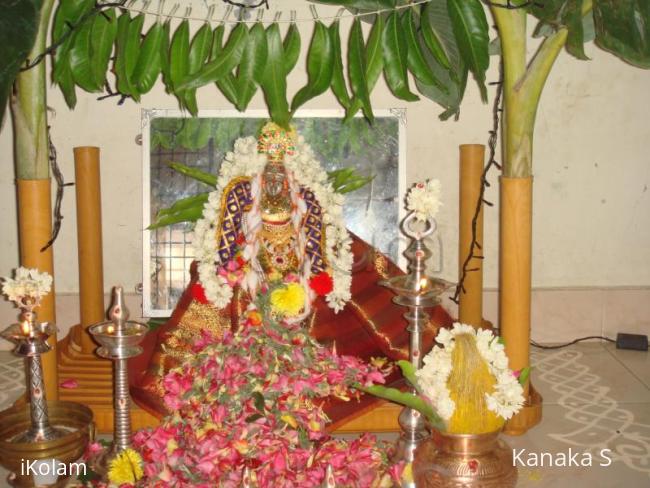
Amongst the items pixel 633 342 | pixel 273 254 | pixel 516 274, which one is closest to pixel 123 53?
pixel 273 254

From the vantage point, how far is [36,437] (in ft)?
6.02

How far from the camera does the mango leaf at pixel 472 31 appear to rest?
1866mm

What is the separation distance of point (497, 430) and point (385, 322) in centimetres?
93

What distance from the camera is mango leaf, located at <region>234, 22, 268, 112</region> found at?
205cm

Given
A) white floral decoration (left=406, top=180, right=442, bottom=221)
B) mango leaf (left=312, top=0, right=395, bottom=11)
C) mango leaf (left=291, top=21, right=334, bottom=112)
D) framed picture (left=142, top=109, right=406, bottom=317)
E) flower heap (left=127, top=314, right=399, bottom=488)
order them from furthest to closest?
1. framed picture (left=142, top=109, right=406, bottom=317)
2. mango leaf (left=291, top=21, right=334, bottom=112)
3. mango leaf (left=312, top=0, right=395, bottom=11)
4. white floral decoration (left=406, top=180, right=442, bottom=221)
5. flower heap (left=127, top=314, right=399, bottom=488)

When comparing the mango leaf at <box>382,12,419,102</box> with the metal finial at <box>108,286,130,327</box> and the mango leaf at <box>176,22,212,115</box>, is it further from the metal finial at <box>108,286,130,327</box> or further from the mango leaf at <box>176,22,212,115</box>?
the metal finial at <box>108,286,130,327</box>

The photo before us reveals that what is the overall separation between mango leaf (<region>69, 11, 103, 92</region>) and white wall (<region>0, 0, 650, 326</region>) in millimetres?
717

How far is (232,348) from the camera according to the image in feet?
5.68

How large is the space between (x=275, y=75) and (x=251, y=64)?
0.22ft

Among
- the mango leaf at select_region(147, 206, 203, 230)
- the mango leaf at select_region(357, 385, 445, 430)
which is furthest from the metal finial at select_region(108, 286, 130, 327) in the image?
the mango leaf at select_region(147, 206, 203, 230)

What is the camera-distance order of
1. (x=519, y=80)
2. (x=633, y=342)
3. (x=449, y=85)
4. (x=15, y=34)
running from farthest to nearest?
(x=633, y=342) → (x=449, y=85) → (x=519, y=80) → (x=15, y=34)

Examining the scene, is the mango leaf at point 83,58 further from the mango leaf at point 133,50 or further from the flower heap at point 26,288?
the flower heap at point 26,288

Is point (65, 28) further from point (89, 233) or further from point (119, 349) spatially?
point (119, 349)

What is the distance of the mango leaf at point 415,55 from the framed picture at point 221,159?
77cm
